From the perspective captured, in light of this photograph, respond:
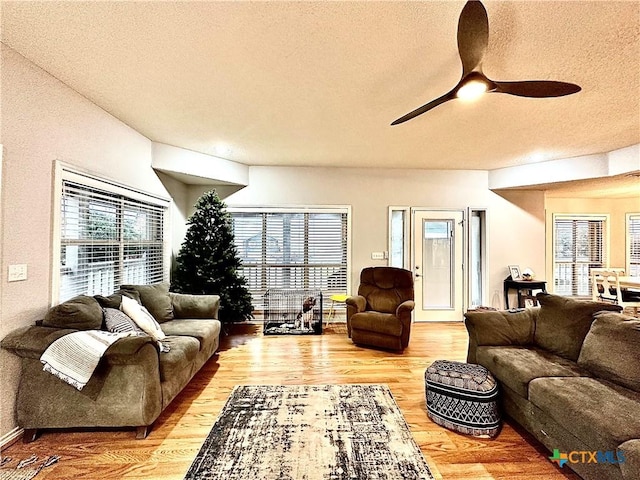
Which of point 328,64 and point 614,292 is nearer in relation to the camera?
point 328,64

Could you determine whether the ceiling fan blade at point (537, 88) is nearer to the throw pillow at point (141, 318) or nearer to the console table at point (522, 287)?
the throw pillow at point (141, 318)

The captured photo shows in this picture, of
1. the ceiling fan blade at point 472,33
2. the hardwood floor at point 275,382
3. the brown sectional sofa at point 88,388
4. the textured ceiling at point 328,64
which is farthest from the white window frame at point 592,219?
the brown sectional sofa at point 88,388

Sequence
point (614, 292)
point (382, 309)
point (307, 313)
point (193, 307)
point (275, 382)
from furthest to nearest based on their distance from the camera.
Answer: point (614, 292)
point (307, 313)
point (382, 309)
point (193, 307)
point (275, 382)

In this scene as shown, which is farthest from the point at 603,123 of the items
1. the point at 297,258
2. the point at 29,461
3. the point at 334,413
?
the point at 29,461

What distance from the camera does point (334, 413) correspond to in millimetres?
2701

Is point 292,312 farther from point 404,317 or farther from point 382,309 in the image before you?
point 404,317

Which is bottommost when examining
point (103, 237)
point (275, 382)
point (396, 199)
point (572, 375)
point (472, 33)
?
point (275, 382)

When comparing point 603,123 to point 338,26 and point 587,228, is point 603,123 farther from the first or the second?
point 587,228

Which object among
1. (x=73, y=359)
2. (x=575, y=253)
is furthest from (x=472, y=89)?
(x=575, y=253)

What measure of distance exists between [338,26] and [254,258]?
14.4ft

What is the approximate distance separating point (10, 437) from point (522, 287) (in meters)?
6.78

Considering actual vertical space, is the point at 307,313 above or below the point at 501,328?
below

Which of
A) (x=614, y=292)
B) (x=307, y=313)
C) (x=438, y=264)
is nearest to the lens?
(x=307, y=313)

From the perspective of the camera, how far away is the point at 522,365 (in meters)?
2.48
